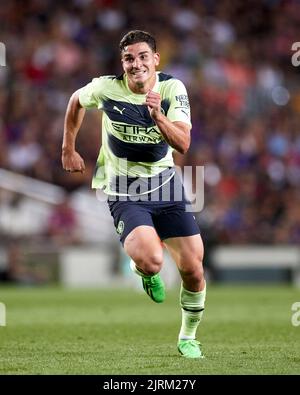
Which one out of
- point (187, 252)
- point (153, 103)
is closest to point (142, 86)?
point (153, 103)

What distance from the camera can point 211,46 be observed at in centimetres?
2356

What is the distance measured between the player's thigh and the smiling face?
1.24m

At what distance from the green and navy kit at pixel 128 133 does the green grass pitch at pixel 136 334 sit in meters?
1.43

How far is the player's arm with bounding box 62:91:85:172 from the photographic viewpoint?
869 cm

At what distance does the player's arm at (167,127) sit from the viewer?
782 centimetres

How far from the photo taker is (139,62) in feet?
27.0

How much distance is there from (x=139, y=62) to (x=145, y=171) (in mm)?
906

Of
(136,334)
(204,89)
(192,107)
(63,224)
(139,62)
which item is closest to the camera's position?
(139,62)

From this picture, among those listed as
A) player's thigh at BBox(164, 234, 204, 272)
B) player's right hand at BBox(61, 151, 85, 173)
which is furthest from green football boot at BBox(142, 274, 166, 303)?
player's right hand at BBox(61, 151, 85, 173)

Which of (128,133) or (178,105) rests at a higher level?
(178,105)

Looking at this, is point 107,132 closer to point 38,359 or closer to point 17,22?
point 38,359

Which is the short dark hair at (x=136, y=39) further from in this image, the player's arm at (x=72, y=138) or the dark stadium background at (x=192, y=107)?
the dark stadium background at (x=192, y=107)

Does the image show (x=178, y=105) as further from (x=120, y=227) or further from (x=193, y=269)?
(x=193, y=269)
